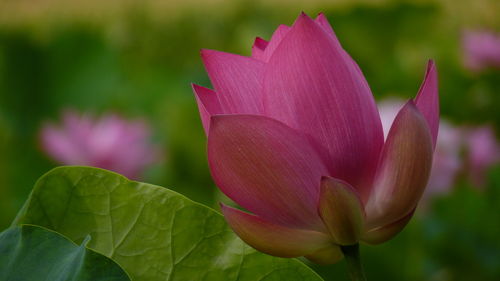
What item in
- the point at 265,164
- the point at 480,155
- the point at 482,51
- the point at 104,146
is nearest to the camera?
the point at 265,164

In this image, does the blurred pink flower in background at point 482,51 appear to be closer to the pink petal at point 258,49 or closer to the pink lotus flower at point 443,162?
the pink lotus flower at point 443,162

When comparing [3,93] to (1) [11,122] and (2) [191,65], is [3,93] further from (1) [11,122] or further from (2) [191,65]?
(2) [191,65]

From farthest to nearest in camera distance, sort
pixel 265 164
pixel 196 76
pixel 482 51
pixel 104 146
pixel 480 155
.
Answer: pixel 196 76 → pixel 482 51 → pixel 104 146 → pixel 480 155 → pixel 265 164

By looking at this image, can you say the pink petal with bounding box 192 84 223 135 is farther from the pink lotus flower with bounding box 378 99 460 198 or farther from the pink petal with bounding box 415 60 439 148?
the pink lotus flower with bounding box 378 99 460 198

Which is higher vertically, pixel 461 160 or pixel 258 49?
pixel 258 49

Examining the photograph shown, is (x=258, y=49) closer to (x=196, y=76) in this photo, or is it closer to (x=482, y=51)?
(x=482, y=51)

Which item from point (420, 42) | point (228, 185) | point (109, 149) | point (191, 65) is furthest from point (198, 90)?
point (191, 65)

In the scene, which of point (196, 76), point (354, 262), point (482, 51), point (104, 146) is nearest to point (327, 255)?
point (354, 262)
